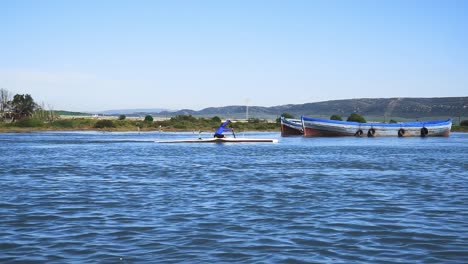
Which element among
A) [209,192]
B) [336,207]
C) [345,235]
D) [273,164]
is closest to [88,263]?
[345,235]

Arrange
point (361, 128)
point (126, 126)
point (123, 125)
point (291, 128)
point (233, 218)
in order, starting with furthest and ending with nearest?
point (123, 125)
point (126, 126)
point (291, 128)
point (361, 128)
point (233, 218)

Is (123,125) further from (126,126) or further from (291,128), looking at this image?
(291,128)

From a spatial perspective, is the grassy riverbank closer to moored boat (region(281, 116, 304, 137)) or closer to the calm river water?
moored boat (region(281, 116, 304, 137))

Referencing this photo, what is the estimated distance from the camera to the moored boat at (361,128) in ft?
302

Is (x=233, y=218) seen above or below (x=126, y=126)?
below

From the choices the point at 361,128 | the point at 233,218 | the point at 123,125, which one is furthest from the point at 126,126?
the point at 233,218

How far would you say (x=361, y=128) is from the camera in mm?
93812

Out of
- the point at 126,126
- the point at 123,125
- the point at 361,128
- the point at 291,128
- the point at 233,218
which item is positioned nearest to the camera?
the point at 233,218

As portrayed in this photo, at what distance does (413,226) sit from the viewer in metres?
13.7

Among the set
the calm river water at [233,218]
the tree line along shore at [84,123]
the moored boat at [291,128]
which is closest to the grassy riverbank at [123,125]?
the tree line along shore at [84,123]

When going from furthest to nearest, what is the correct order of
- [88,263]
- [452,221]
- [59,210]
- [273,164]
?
1. [273,164]
2. [59,210]
3. [452,221]
4. [88,263]

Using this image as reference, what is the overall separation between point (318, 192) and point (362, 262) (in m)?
10.3

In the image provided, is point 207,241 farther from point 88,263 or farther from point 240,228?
point 88,263

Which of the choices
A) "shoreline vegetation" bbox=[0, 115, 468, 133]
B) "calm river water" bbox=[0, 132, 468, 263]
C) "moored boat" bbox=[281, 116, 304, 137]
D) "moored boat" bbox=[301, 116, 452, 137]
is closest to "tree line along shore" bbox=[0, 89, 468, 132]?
"shoreline vegetation" bbox=[0, 115, 468, 133]
